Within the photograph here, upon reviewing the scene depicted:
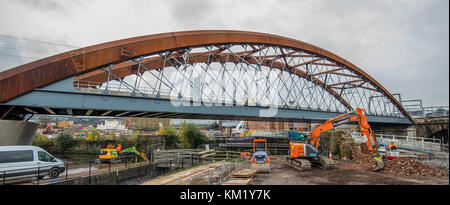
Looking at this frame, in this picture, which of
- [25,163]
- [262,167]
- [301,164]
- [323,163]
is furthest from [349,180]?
[25,163]

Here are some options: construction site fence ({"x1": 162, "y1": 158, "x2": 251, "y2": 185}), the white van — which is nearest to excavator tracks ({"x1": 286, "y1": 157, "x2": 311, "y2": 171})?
construction site fence ({"x1": 162, "y1": 158, "x2": 251, "y2": 185})

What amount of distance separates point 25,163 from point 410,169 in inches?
975

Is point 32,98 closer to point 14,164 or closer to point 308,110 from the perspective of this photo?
point 14,164

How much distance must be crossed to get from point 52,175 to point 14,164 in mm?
2350

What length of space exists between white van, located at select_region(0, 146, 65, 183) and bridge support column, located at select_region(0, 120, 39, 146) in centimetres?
163

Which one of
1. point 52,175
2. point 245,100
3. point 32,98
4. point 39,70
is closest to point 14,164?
point 52,175

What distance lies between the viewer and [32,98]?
1466cm

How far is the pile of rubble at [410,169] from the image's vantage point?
15.0m

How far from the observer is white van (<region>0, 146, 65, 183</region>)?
12.3 m

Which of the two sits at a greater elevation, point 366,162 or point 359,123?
point 359,123

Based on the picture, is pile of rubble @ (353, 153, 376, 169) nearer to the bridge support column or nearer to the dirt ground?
the dirt ground

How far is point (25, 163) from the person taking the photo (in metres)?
13.0

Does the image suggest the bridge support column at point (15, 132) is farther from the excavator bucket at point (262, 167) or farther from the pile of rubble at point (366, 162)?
the pile of rubble at point (366, 162)

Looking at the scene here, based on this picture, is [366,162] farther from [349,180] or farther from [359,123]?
[349,180]
